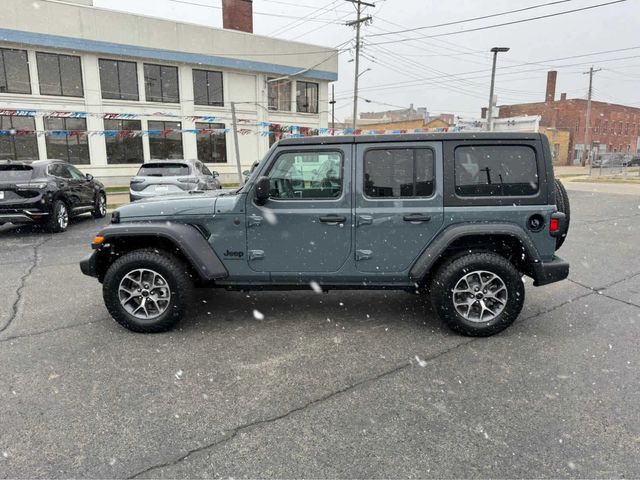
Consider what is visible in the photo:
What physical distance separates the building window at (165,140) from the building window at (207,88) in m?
2.09

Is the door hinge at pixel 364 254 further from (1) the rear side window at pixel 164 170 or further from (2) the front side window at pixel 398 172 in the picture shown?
(1) the rear side window at pixel 164 170

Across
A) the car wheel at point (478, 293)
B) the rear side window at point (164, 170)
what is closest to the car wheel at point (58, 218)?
the rear side window at point (164, 170)

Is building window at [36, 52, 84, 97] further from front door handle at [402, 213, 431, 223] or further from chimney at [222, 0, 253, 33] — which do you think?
front door handle at [402, 213, 431, 223]

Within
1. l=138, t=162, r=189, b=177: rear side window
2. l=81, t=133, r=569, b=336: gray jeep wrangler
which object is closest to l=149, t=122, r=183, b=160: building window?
l=138, t=162, r=189, b=177: rear side window

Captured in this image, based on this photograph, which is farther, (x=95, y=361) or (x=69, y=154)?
(x=69, y=154)

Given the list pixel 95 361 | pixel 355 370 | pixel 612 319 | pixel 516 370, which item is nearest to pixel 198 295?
pixel 95 361

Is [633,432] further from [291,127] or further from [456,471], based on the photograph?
[291,127]

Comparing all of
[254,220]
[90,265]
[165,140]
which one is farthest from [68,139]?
[254,220]

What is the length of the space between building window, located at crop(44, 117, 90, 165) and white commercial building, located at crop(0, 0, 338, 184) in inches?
1.8

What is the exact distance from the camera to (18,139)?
20.8 meters

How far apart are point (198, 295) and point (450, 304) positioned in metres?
2.98

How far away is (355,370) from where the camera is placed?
337 cm

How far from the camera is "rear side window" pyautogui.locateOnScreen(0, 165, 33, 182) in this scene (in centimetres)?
879

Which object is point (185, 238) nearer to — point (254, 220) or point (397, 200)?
point (254, 220)
